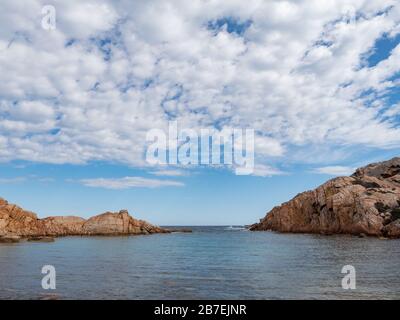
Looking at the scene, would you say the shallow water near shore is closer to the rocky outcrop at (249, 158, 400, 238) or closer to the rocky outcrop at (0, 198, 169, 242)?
the rocky outcrop at (249, 158, 400, 238)

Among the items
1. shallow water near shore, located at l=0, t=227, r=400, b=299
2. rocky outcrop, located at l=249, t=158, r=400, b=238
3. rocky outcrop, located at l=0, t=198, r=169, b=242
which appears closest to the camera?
shallow water near shore, located at l=0, t=227, r=400, b=299

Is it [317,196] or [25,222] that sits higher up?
[317,196]

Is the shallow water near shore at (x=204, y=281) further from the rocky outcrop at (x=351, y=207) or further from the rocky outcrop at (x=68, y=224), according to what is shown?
the rocky outcrop at (x=68, y=224)

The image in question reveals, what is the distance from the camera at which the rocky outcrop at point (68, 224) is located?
129375 mm

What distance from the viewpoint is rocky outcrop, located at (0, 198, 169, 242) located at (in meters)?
129

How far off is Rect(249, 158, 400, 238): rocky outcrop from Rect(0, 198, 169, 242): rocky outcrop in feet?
210

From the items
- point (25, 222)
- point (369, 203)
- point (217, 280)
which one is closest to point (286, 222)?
point (369, 203)

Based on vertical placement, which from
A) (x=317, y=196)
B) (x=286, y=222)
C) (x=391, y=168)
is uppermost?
(x=391, y=168)

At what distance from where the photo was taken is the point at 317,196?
14912cm

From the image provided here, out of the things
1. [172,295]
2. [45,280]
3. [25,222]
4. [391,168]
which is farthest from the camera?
[391,168]

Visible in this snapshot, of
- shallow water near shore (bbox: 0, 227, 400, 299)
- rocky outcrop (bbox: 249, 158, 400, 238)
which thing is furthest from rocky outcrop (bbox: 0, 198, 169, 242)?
shallow water near shore (bbox: 0, 227, 400, 299)
